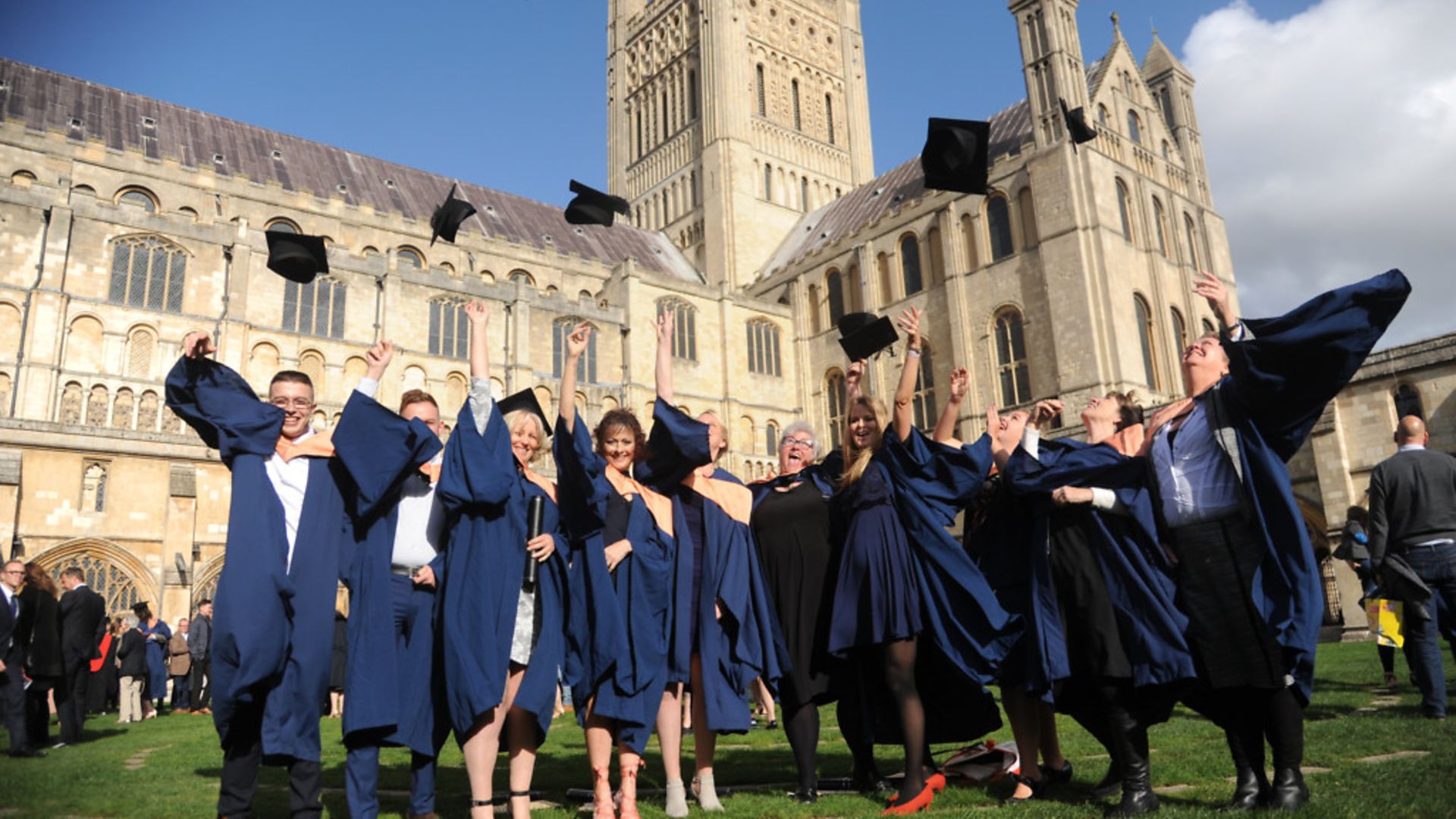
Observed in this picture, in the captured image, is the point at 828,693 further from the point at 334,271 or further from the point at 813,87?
the point at 813,87

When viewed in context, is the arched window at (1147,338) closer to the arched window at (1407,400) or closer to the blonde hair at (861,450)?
the arched window at (1407,400)

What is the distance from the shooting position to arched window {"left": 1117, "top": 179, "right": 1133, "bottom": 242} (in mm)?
33312

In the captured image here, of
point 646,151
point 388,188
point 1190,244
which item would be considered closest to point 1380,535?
point 1190,244

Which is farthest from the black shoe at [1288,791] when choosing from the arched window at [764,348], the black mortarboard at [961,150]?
the arched window at [764,348]

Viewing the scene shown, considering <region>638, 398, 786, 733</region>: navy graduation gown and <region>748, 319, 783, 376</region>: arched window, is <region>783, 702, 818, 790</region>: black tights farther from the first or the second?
<region>748, 319, 783, 376</region>: arched window

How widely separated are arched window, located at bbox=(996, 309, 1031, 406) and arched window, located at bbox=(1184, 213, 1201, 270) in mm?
8230

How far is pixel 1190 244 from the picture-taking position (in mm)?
36094

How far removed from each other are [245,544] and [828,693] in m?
3.04

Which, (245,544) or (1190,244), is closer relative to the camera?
(245,544)

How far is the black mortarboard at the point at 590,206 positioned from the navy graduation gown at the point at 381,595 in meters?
4.17

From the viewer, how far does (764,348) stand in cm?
4088

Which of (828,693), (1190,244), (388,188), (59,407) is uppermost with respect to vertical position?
(388,188)

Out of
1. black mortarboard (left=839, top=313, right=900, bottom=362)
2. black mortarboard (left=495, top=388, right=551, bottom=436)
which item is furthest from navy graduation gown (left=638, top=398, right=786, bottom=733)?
black mortarboard (left=839, top=313, right=900, bottom=362)

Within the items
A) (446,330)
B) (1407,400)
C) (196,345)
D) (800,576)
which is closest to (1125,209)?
(1407,400)
